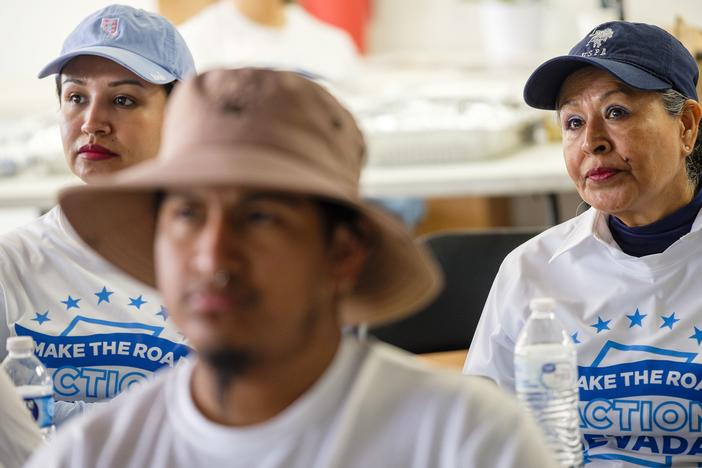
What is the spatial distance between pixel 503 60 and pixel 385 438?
376 centimetres

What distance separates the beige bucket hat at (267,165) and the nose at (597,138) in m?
0.91

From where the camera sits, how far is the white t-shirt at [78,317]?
2.05 meters

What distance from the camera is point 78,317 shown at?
2084 millimetres

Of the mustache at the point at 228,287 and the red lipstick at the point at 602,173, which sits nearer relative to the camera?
the mustache at the point at 228,287

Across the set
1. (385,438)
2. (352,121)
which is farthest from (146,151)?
(385,438)

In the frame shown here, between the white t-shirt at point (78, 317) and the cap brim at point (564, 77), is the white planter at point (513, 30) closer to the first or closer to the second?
the cap brim at point (564, 77)

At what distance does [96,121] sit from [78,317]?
36 cm

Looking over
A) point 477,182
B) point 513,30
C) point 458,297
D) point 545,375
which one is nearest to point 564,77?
point 545,375

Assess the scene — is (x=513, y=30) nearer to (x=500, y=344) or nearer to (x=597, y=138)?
(x=597, y=138)

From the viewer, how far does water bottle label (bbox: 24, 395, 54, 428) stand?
183 centimetres

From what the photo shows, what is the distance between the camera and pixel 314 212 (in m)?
1.12

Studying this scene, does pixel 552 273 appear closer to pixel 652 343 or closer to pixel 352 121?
pixel 652 343

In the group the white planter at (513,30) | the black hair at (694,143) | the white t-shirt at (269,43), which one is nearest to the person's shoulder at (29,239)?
the black hair at (694,143)

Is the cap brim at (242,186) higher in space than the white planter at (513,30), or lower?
lower
